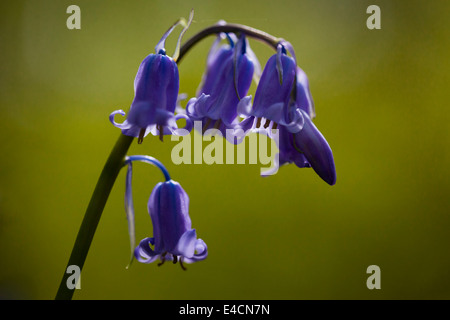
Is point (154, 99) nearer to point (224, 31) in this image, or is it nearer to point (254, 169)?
point (224, 31)

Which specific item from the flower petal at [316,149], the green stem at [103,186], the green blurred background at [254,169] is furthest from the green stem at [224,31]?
the green blurred background at [254,169]

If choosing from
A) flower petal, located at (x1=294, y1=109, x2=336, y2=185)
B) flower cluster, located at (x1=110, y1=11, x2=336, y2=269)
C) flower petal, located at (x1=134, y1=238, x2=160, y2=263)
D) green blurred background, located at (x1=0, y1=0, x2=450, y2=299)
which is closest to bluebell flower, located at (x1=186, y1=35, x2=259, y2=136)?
flower cluster, located at (x1=110, y1=11, x2=336, y2=269)

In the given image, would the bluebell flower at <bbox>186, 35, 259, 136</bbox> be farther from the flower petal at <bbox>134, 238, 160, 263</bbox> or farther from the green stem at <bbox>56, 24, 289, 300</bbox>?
the flower petal at <bbox>134, 238, 160, 263</bbox>

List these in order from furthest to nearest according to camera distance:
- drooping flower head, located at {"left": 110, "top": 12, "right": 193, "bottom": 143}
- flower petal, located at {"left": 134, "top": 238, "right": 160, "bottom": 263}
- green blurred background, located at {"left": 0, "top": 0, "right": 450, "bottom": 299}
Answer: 1. green blurred background, located at {"left": 0, "top": 0, "right": 450, "bottom": 299}
2. flower petal, located at {"left": 134, "top": 238, "right": 160, "bottom": 263}
3. drooping flower head, located at {"left": 110, "top": 12, "right": 193, "bottom": 143}

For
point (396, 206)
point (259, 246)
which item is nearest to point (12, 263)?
point (259, 246)

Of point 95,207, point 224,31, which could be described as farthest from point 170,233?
point 224,31

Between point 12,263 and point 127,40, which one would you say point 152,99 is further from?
point 12,263
